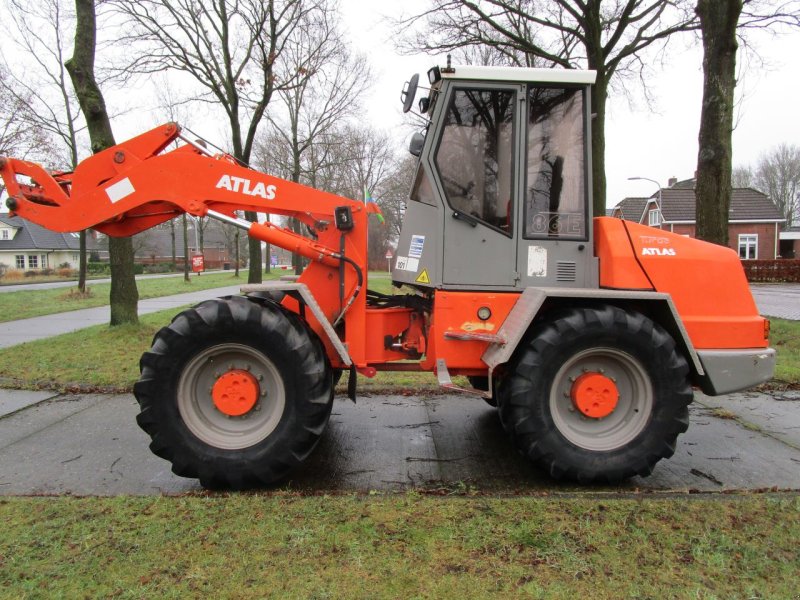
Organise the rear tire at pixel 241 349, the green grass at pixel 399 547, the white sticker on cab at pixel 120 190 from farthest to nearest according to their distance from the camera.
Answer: the white sticker on cab at pixel 120 190 < the rear tire at pixel 241 349 < the green grass at pixel 399 547

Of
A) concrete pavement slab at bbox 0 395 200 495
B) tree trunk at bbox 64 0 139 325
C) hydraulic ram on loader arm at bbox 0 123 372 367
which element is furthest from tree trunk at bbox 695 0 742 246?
tree trunk at bbox 64 0 139 325

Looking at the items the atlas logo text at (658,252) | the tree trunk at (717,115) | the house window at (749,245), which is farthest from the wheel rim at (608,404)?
the house window at (749,245)

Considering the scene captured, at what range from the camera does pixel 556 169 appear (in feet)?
12.5

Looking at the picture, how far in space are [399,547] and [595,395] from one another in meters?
1.74

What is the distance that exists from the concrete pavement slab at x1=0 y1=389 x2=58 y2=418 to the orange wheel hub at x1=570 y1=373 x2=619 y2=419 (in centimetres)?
534

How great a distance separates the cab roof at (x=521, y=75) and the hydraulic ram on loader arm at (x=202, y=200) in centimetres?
116

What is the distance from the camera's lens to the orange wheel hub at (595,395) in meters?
3.71

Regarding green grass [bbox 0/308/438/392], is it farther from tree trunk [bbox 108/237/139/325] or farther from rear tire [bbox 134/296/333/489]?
rear tire [bbox 134/296/333/489]

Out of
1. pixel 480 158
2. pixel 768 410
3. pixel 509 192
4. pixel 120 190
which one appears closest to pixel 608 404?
pixel 509 192

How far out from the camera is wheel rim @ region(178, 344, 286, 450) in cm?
366

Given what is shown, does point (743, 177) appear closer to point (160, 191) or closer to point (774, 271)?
point (774, 271)

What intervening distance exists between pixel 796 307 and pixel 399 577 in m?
18.0

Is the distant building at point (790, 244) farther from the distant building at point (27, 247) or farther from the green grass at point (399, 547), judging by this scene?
the distant building at point (27, 247)

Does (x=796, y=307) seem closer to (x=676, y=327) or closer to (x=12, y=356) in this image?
(x=676, y=327)
